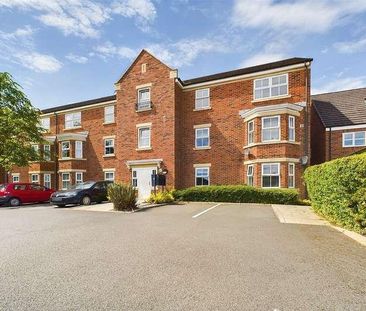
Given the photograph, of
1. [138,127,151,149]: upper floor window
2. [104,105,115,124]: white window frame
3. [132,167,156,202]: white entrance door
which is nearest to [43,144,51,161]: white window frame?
[104,105,115,124]: white window frame

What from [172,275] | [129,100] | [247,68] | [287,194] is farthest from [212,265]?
[129,100]

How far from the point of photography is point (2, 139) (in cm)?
2230

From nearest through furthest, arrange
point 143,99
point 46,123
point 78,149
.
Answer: point 143,99, point 78,149, point 46,123

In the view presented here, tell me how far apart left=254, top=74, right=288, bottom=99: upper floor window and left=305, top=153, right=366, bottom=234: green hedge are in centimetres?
900

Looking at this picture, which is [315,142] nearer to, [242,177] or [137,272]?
[242,177]

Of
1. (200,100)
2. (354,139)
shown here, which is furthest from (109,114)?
(354,139)

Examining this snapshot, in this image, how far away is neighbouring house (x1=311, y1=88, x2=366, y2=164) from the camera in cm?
2080

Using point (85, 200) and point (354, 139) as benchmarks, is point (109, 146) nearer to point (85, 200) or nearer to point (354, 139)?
point (85, 200)

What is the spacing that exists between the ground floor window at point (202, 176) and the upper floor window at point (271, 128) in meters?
5.02

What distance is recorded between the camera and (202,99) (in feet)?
70.3

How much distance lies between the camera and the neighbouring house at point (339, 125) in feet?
68.2

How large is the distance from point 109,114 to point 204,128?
→ 9.70 m

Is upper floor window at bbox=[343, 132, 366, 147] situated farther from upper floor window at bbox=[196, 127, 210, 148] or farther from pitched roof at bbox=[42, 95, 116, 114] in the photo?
pitched roof at bbox=[42, 95, 116, 114]

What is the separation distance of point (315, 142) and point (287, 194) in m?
9.34
